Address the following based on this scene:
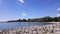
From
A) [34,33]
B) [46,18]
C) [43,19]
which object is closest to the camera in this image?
[34,33]

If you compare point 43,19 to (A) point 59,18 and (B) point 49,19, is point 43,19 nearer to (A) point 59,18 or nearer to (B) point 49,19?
(B) point 49,19

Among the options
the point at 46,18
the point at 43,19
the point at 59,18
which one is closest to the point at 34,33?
the point at 59,18

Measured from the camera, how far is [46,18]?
129 meters

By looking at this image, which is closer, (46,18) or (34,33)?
(34,33)

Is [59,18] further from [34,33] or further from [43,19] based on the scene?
[34,33]

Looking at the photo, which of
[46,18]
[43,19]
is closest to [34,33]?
[46,18]

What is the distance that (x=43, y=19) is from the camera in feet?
452

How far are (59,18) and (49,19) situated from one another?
20599 mm

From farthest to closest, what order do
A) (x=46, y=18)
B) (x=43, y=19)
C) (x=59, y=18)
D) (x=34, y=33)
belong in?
(x=43, y=19), (x=46, y=18), (x=59, y=18), (x=34, y=33)

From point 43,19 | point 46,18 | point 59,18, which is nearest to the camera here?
point 59,18

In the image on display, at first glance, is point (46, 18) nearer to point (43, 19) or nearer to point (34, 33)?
point (43, 19)

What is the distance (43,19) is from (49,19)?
10153mm

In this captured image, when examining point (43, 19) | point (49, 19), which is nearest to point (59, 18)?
point (49, 19)

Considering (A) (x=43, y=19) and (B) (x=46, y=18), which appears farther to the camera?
(A) (x=43, y=19)
